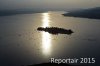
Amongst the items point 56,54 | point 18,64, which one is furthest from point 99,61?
point 18,64

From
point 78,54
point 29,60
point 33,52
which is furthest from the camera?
point 33,52

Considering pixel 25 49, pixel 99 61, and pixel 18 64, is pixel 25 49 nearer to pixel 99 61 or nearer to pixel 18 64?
pixel 18 64

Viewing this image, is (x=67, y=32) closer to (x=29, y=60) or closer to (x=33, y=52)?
(x=33, y=52)

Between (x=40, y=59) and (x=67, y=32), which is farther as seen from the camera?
(x=67, y=32)

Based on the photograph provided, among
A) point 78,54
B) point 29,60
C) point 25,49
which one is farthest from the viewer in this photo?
point 25,49

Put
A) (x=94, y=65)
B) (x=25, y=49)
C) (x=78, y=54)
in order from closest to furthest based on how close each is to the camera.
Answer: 1. (x=94, y=65)
2. (x=78, y=54)
3. (x=25, y=49)

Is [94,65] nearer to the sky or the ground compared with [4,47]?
nearer to the ground

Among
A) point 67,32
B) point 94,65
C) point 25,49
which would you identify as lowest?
point 94,65

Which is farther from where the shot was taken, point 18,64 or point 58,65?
point 18,64

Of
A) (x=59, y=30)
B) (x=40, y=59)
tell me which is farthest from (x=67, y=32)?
(x=40, y=59)
